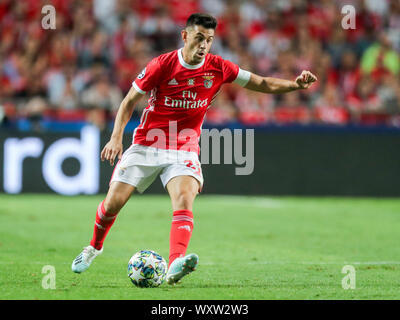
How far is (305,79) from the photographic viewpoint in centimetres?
707

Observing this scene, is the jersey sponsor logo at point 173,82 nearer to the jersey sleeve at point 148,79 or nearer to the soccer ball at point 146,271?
the jersey sleeve at point 148,79

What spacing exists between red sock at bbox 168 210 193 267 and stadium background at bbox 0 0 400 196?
8912 mm

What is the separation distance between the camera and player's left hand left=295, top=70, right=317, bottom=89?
23.1 feet

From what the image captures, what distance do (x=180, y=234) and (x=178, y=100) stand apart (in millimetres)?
1246

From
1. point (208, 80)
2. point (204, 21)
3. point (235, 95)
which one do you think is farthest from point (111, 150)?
point (235, 95)

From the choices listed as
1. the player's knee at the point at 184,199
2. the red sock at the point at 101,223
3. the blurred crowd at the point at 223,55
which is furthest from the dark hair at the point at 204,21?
the blurred crowd at the point at 223,55

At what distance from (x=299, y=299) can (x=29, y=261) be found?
3.18 meters

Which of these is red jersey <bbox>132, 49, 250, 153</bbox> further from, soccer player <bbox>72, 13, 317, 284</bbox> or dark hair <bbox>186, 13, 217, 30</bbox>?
dark hair <bbox>186, 13, 217, 30</bbox>

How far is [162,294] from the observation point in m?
6.08

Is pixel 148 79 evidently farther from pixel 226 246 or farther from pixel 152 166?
pixel 226 246

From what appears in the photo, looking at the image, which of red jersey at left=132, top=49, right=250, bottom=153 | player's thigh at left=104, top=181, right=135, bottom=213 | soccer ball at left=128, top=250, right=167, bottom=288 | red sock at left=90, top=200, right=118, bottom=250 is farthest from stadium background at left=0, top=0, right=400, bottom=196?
soccer ball at left=128, top=250, right=167, bottom=288

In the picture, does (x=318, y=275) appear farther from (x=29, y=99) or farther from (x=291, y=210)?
(x=29, y=99)
